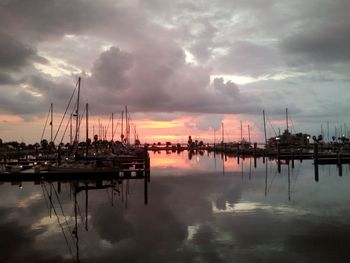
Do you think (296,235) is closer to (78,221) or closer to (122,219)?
(122,219)

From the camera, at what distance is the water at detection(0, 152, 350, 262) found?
63.9ft

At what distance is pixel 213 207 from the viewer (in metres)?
32.2

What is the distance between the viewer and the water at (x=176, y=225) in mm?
19469

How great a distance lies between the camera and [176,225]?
2573 centimetres

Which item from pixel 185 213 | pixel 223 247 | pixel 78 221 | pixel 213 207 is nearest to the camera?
pixel 223 247

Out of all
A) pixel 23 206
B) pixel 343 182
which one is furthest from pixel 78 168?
pixel 343 182

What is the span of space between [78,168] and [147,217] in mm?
24633

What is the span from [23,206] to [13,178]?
58.9 feet

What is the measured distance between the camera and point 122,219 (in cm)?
2800

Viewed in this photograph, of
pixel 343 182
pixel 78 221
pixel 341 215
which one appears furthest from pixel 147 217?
pixel 343 182

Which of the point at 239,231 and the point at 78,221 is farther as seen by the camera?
the point at 78,221

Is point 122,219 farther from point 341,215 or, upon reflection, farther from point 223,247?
point 341,215

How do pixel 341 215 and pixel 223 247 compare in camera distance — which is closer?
pixel 223 247

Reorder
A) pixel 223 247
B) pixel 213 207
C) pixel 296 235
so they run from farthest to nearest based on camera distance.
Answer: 1. pixel 213 207
2. pixel 296 235
3. pixel 223 247
